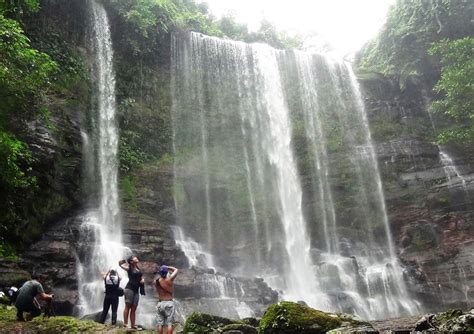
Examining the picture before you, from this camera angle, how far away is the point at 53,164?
633 inches

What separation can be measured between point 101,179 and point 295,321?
1421 centimetres

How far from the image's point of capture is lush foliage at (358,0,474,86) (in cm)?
2455

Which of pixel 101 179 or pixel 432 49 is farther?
pixel 432 49

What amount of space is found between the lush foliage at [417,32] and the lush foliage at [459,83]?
12.3ft

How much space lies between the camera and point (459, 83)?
1997cm

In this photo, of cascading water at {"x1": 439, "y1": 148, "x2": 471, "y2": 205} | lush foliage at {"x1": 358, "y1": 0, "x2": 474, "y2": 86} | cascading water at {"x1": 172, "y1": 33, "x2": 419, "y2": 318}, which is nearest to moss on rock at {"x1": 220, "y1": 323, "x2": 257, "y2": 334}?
cascading water at {"x1": 172, "y1": 33, "x2": 419, "y2": 318}

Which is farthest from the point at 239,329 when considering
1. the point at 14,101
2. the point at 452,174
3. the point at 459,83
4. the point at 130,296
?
the point at 452,174

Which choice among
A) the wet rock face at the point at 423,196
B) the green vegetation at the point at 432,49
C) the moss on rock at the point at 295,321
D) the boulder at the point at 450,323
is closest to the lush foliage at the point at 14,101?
the moss on rock at the point at 295,321

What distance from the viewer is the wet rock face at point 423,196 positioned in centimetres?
1855

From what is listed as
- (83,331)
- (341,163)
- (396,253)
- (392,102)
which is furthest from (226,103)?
(83,331)

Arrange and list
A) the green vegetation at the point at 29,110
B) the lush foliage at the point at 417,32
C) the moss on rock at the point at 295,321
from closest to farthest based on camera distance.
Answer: the moss on rock at the point at 295,321 → the green vegetation at the point at 29,110 → the lush foliage at the point at 417,32

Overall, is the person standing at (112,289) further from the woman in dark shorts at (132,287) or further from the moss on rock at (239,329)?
the moss on rock at (239,329)

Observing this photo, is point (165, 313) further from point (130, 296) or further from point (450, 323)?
point (450, 323)

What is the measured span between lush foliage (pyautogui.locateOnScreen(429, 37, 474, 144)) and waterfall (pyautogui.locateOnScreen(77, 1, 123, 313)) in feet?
52.2
